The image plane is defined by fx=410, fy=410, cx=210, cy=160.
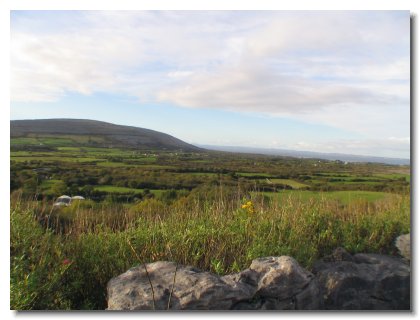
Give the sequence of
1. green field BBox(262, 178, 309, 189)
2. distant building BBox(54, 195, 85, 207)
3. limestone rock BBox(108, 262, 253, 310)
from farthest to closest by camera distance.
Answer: green field BBox(262, 178, 309, 189) < distant building BBox(54, 195, 85, 207) < limestone rock BBox(108, 262, 253, 310)

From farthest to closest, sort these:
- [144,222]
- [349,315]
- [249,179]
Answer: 1. [249,179]
2. [144,222]
3. [349,315]

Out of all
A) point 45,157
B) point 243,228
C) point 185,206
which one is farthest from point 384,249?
point 45,157

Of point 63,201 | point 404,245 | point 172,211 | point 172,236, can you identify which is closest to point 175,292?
point 172,236

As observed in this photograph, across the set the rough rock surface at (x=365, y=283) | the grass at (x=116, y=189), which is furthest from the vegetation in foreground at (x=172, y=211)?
the rough rock surface at (x=365, y=283)

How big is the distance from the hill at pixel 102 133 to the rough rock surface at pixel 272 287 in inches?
48.2

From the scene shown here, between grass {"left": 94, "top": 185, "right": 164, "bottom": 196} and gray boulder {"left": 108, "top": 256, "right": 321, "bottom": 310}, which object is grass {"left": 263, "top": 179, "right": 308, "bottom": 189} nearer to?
gray boulder {"left": 108, "top": 256, "right": 321, "bottom": 310}

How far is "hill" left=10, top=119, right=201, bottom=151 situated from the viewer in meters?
3.77

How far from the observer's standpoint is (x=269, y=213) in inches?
160

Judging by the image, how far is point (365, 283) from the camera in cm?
352

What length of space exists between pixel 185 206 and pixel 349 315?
175cm

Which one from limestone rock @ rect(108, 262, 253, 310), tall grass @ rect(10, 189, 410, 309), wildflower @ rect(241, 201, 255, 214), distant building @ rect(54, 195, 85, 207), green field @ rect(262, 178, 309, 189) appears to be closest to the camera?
limestone rock @ rect(108, 262, 253, 310)

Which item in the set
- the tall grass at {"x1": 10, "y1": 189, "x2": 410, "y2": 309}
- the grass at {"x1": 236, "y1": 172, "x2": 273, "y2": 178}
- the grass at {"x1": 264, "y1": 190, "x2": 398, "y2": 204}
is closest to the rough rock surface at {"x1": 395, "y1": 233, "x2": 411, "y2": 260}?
the tall grass at {"x1": 10, "y1": 189, "x2": 410, "y2": 309}

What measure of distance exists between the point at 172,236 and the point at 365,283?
1717mm
